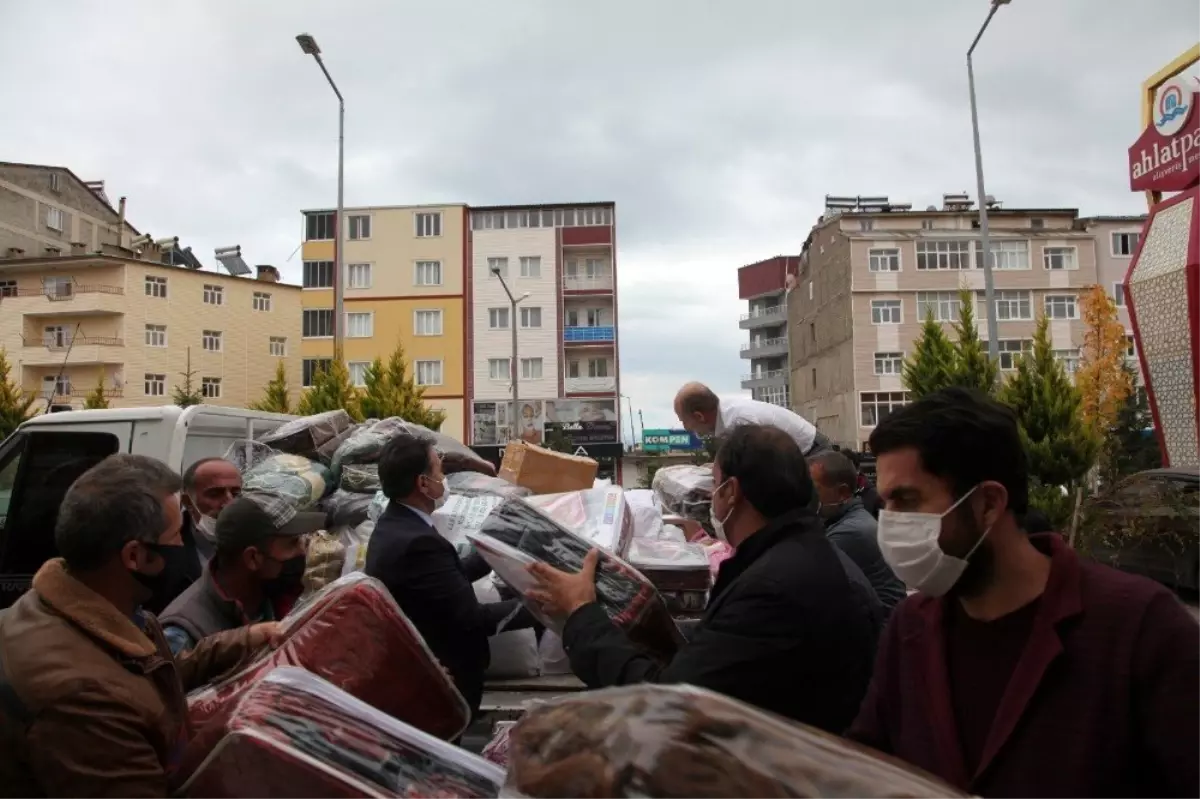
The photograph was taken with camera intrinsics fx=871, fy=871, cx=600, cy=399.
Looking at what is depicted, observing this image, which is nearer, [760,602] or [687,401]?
[760,602]

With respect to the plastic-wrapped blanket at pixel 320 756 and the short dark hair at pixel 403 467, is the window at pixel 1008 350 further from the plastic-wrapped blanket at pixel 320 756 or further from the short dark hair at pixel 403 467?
the plastic-wrapped blanket at pixel 320 756

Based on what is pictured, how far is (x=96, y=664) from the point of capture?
1814mm

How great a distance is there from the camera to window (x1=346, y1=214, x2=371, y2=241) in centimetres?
4794

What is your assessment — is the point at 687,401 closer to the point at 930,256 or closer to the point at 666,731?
the point at 666,731

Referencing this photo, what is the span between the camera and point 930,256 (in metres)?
45.7

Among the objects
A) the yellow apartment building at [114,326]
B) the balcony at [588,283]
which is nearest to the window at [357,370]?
the yellow apartment building at [114,326]

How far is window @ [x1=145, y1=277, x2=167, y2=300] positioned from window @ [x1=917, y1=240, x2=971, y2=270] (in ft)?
132

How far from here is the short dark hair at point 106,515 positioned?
79.0 inches

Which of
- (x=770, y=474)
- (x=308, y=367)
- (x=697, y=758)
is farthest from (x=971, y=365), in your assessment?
(x=308, y=367)

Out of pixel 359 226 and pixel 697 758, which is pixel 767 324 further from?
pixel 697 758

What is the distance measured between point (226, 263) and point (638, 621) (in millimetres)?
55288

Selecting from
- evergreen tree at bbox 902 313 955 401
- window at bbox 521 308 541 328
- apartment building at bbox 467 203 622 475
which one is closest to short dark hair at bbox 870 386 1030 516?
evergreen tree at bbox 902 313 955 401

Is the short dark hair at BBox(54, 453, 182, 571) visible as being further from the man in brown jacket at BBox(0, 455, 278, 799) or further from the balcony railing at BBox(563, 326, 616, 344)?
the balcony railing at BBox(563, 326, 616, 344)

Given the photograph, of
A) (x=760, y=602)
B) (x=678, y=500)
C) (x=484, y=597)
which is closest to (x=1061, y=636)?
(x=760, y=602)
